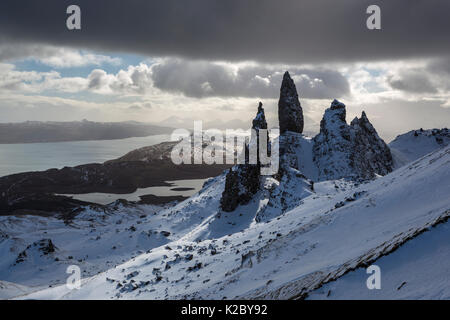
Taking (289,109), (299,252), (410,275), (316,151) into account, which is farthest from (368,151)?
(410,275)

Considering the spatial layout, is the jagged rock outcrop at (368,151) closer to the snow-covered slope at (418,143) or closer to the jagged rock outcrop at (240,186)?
the snow-covered slope at (418,143)

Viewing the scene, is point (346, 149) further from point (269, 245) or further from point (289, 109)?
point (269, 245)

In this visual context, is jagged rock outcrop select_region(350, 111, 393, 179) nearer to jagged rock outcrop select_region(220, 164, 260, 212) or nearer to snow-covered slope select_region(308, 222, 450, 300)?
jagged rock outcrop select_region(220, 164, 260, 212)

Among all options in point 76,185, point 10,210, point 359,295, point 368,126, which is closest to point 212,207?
point 368,126

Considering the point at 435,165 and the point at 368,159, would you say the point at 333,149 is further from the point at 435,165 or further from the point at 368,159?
the point at 435,165

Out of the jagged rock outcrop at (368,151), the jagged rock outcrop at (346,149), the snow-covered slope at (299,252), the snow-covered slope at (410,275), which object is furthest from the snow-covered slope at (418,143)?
the snow-covered slope at (410,275)
